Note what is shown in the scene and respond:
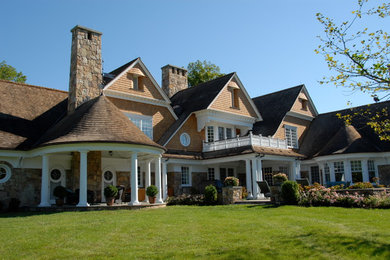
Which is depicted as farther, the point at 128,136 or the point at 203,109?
the point at 203,109

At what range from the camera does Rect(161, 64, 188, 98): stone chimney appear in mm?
32750

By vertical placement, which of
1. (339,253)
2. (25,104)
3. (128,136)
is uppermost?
(25,104)

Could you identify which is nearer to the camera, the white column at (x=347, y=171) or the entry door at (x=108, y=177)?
the entry door at (x=108, y=177)

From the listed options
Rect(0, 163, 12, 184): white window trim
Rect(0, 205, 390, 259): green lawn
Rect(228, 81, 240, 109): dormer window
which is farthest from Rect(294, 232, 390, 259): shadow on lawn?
Rect(228, 81, 240, 109): dormer window

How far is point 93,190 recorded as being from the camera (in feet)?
66.9

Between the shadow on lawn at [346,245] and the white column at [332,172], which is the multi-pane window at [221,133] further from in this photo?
the shadow on lawn at [346,245]

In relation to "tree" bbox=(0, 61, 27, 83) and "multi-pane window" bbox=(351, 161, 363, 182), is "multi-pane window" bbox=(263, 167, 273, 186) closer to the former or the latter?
"multi-pane window" bbox=(351, 161, 363, 182)

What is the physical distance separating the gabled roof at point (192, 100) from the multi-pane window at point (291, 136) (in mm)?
6158

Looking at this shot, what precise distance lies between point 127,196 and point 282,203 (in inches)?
339

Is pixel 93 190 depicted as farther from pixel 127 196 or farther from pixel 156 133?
pixel 156 133

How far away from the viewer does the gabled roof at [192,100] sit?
85.3 ft

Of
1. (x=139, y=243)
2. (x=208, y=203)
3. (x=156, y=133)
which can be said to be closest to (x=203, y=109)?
(x=156, y=133)

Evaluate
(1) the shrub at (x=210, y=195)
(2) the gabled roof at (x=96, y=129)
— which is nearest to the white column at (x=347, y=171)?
(1) the shrub at (x=210, y=195)

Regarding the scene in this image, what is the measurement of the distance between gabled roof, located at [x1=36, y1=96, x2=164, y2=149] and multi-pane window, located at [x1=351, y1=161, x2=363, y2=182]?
14130 millimetres
